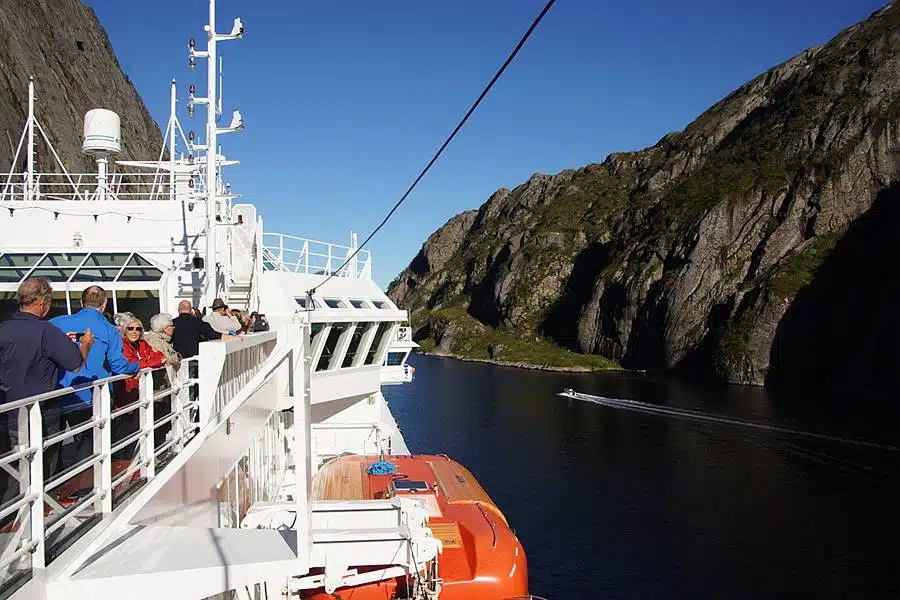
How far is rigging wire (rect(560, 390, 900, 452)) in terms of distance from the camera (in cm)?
4859

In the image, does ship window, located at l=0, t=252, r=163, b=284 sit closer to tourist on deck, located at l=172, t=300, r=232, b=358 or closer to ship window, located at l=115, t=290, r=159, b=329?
ship window, located at l=115, t=290, r=159, b=329

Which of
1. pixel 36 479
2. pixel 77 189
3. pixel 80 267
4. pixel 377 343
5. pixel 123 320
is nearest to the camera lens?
pixel 36 479

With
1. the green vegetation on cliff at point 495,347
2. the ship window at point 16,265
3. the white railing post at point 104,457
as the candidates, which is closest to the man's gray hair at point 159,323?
the white railing post at point 104,457

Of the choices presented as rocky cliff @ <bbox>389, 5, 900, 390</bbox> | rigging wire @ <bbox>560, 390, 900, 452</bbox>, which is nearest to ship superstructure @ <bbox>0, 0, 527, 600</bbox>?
rigging wire @ <bbox>560, 390, 900, 452</bbox>

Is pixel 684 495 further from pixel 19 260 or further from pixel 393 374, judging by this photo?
pixel 19 260

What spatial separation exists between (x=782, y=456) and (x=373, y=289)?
114 feet

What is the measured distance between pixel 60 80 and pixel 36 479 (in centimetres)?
6453

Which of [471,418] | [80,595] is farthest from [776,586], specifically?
[471,418]

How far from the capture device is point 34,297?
5.04 m

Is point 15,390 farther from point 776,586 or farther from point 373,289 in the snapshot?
point 776,586

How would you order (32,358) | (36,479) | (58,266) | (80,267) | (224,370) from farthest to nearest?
(58,266), (80,267), (224,370), (32,358), (36,479)

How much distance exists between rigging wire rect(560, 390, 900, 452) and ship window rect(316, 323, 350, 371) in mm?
42969

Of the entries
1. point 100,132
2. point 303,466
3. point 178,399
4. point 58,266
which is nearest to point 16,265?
point 58,266

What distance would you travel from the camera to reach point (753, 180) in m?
113
